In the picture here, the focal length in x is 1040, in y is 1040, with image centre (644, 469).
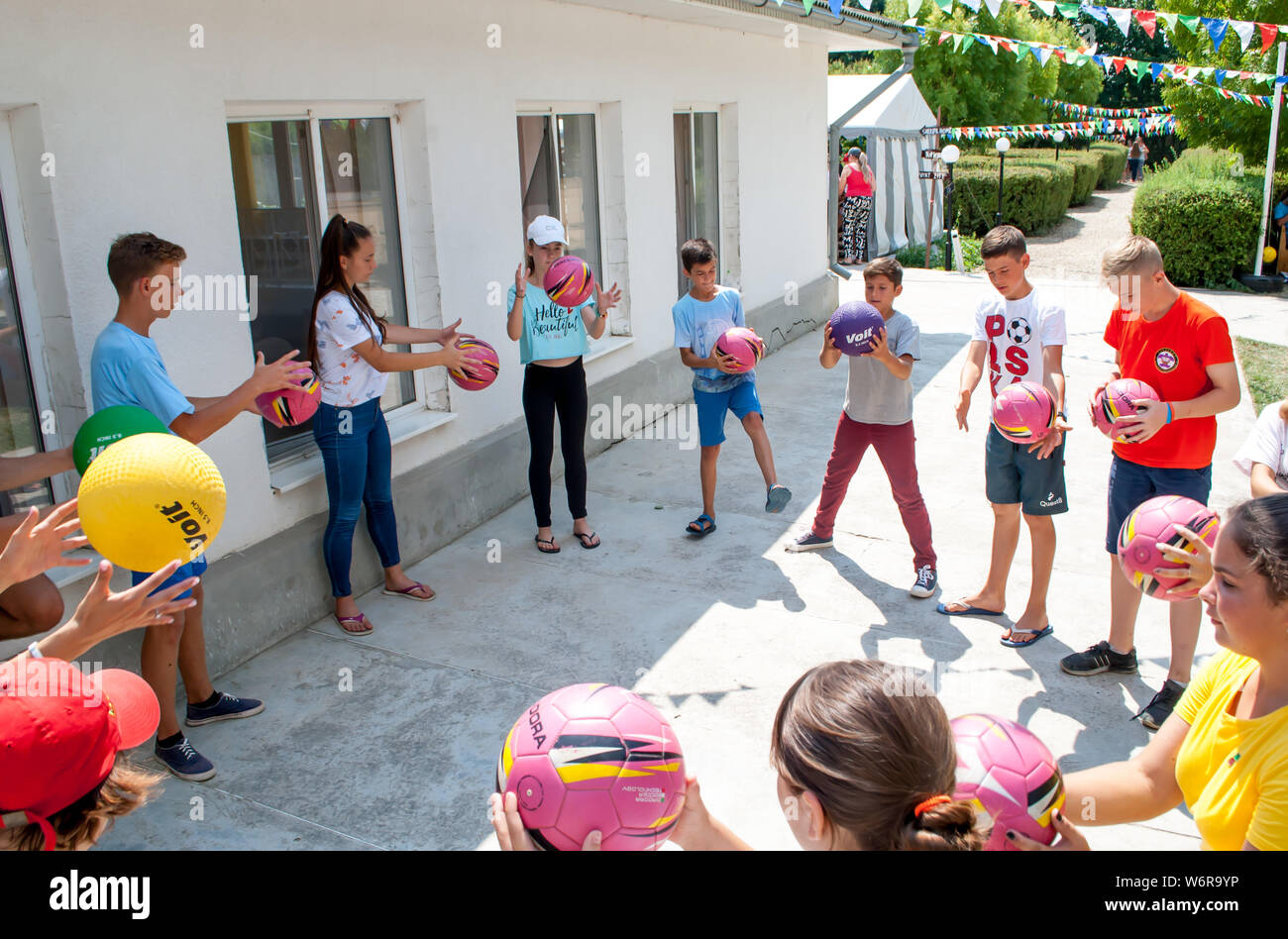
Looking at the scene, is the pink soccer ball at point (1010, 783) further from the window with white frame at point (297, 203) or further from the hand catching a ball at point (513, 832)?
the window with white frame at point (297, 203)

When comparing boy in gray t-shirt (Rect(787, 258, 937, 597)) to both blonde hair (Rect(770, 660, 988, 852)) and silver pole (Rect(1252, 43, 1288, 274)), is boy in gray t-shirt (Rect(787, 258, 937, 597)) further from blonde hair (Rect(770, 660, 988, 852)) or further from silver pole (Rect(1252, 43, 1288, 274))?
silver pole (Rect(1252, 43, 1288, 274))

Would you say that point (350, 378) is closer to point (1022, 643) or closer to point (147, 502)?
point (147, 502)

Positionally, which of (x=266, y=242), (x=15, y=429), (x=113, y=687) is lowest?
(x=113, y=687)

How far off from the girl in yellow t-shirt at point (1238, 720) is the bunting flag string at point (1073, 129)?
2210cm

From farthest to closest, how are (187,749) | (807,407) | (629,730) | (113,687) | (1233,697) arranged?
(807,407), (187,749), (113,687), (1233,697), (629,730)

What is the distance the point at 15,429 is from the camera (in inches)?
169

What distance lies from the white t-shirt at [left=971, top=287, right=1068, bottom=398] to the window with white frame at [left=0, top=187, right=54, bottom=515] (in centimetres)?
417

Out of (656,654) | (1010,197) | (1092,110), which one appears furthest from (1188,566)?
(1092,110)

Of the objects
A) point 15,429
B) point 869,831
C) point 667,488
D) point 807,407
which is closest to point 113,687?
point 869,831

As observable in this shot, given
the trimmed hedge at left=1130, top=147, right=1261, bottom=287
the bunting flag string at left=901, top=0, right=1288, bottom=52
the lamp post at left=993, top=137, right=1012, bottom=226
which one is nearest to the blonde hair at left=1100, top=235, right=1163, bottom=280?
the bunting flag string at left=901, top=0, right=1288, bottom=52

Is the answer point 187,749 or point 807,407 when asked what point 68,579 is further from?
point 807,407

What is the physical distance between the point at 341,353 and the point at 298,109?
1369 millimetres

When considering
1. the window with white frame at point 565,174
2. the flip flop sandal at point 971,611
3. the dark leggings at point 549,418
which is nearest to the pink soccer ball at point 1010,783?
the flip flop sandal at point 971,611
